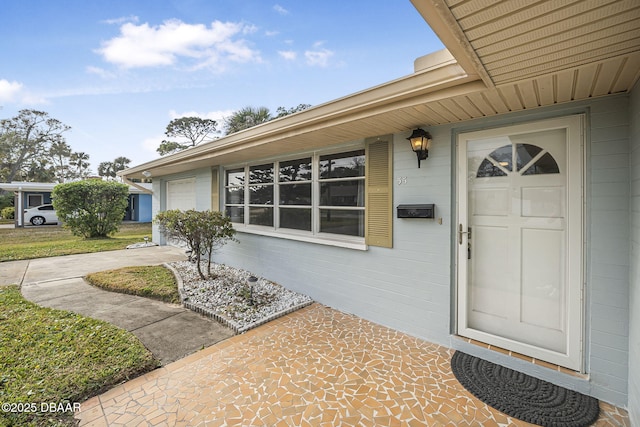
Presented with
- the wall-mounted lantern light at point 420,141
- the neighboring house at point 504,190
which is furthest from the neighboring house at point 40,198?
the wall-mounted lantern light at point 420,141

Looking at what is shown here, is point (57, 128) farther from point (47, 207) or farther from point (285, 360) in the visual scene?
point (285, 360)

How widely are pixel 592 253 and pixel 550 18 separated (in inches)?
78.2

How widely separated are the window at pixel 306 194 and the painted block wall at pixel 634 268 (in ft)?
8.42

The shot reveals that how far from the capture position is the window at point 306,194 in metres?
4.06

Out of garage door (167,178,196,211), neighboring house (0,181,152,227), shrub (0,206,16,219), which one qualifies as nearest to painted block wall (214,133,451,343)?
garage door (167,178,196,211)

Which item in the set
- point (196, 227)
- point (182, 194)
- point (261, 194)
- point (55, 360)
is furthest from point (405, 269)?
point (182, 194)

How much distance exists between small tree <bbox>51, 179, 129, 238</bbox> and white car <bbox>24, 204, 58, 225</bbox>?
24.2ft

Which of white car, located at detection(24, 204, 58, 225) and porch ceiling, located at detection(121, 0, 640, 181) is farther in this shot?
white car, located at detection(24, 204, 58, 225)

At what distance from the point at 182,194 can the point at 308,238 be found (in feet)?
19.7

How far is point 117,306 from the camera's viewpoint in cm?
407

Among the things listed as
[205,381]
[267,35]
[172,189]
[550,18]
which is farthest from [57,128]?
[550,18]

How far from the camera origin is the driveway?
10.3 feet

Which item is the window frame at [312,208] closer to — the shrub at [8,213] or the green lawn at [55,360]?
the green lawn at [55,360]

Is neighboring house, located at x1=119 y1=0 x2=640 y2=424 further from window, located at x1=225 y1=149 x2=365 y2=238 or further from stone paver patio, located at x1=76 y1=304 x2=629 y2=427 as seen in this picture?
stone paver patio, located at x1=76 y1=304 x2=629 y2=427
